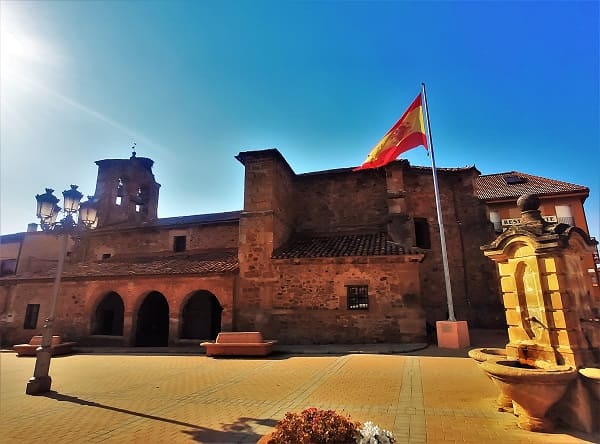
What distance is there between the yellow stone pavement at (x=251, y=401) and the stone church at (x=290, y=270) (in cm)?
374

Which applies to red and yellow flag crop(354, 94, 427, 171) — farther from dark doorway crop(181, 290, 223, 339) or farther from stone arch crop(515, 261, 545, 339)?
dark doorway crop(181, 290, 223, 339)

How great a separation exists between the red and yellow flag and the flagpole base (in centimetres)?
680

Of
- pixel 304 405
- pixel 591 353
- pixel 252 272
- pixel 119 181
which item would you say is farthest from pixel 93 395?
pixel 119 181

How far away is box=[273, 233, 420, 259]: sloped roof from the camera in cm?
1444

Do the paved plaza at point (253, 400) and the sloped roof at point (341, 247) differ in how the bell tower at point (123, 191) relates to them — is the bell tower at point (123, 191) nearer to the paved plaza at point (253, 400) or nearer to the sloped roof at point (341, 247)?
the sloped roof at point (341, 247)

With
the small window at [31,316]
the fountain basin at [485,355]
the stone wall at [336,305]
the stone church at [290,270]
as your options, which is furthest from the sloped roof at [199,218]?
the fountain basin at [485,355]

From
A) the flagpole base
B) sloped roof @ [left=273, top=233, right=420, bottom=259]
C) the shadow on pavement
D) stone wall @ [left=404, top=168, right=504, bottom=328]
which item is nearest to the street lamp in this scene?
the shadow on pavement

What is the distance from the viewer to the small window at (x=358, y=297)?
14016mm

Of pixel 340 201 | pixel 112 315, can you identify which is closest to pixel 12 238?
pixel 112 315

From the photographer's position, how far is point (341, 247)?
52.0 feet

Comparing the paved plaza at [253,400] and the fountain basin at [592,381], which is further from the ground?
the fountain basin at [592,381]

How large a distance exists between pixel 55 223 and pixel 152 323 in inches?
448

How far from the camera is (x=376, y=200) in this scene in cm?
1872

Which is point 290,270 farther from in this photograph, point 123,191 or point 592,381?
point 123,191
